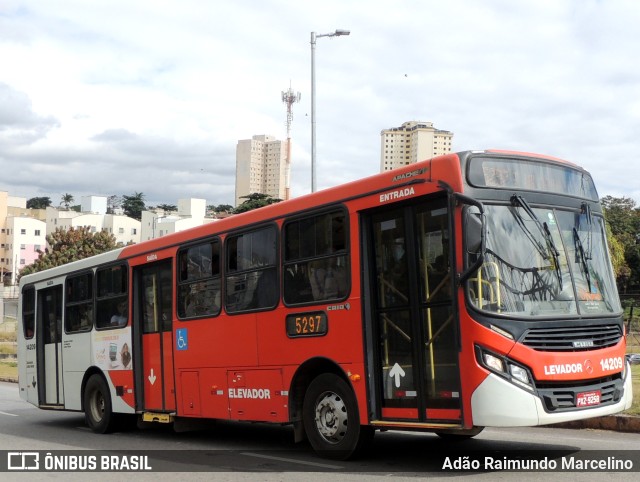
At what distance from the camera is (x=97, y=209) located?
485 ft

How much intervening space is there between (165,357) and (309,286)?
393 centimetres

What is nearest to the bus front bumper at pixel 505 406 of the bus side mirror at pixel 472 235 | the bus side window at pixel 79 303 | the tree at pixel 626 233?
the bus side mirror at pixel 472 235

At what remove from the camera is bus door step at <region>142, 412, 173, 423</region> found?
41.4ft

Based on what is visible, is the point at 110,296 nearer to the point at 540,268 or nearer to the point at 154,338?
the point at 154,338

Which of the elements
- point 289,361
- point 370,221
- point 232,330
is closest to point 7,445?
point 232,330

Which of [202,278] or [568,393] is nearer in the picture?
[568,393]

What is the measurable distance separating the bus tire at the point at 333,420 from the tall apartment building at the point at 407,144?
22.9m

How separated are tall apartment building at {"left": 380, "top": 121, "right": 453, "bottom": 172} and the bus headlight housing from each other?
24.4 m

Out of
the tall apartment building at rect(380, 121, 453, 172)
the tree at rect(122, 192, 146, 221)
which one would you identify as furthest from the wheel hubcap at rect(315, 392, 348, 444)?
the tree at rect(122, 192, 146, 221)

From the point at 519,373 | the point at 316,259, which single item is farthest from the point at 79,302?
the point at 519,373

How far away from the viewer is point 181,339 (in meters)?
12.3

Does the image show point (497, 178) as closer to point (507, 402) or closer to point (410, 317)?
point (410, 317)

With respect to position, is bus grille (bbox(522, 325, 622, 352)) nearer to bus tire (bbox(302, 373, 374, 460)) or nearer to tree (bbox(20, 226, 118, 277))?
bus tire (bbox(302, 373, 374, 460))

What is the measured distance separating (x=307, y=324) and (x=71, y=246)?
73969mm
